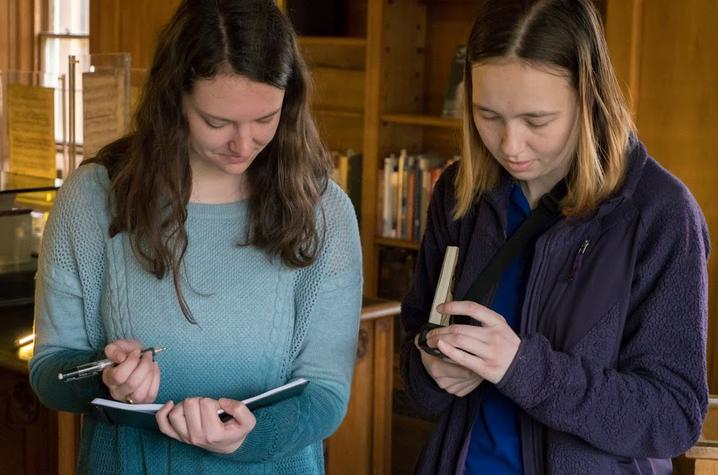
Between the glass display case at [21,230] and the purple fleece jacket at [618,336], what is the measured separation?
1.68 metres

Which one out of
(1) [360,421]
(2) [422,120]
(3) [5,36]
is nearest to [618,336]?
(1) [360,421]


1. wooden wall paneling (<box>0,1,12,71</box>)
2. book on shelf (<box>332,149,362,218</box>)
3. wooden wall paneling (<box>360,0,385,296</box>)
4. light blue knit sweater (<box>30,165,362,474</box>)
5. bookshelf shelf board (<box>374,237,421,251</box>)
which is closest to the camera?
light blue knit sweater (<box>30,165,362,474</box>)

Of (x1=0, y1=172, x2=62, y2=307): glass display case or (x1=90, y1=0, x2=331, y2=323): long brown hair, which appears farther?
(x1=0, y1=172, x2=62, y2=307): glass display case

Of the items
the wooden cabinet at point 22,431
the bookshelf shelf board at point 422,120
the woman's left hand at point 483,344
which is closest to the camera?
the woman's left hand at point 483,344

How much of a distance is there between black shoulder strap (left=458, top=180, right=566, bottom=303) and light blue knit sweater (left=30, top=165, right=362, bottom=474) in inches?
9.7

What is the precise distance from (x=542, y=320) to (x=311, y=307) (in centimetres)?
36

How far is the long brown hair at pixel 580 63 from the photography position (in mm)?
1476

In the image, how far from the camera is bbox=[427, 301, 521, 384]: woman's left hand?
1435 millimetres

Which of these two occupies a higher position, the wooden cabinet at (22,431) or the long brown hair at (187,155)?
the long brown hair at (187,155)

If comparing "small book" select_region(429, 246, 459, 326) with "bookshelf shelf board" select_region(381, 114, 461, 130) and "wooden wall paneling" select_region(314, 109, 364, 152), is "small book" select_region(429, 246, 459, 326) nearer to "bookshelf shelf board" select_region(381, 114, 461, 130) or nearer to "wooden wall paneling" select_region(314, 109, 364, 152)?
"bookshelf shelf board" select_region(381, 114, 461, 130)

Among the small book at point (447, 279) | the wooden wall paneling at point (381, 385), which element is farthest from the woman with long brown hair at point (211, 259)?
the wooden wall paneling at point (381, 385)

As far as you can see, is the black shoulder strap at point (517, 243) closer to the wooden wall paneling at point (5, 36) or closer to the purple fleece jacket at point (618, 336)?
the purple fleece jacket at point (618, 336)

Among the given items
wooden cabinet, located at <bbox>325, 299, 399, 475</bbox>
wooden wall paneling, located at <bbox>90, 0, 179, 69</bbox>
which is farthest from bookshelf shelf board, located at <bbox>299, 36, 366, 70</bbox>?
wooden cabinet, located at <bbox>325, 299, 399, 475</bbox>

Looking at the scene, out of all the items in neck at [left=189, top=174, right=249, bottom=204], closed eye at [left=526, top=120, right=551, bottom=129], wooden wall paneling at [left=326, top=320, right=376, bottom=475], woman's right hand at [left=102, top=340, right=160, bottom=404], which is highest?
closed eye at [left=526, top=120, right=551, bottom=129]
